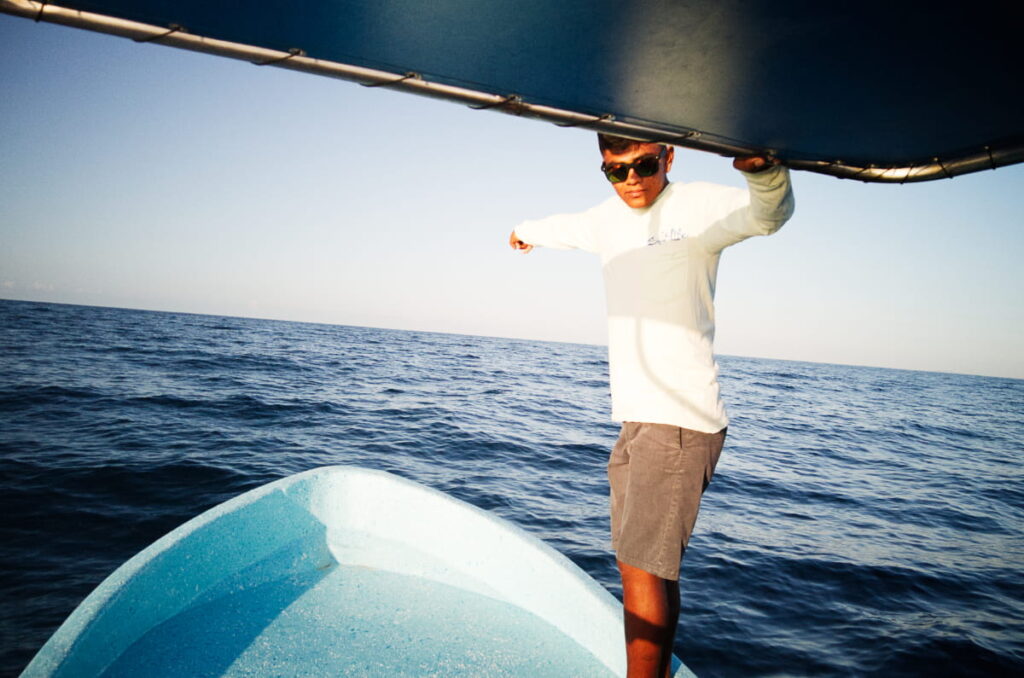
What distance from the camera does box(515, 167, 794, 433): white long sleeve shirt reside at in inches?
64.7

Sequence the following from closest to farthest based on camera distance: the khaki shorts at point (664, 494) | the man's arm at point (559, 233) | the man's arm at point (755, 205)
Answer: the man's arm at point (755, 205), the khaki shorts at point (664, 494), the man's arm at point (559, 233)

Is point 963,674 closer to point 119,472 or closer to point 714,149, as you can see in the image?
point 714,149

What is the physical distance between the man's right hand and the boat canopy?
1209 mm

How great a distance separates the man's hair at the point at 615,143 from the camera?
1.71 meters

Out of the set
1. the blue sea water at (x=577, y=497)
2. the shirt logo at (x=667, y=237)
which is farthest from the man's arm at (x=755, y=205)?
the blue sea water at (x=577, y=497)

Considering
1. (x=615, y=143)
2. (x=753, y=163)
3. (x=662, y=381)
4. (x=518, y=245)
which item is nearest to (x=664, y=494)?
(x=662, y=381)

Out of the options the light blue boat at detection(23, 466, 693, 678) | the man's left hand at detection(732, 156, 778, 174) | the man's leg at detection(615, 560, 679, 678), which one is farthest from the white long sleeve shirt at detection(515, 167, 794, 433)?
the light blue boat at detection(23, 466, 693, 678)

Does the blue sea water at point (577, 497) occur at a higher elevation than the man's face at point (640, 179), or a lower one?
lower

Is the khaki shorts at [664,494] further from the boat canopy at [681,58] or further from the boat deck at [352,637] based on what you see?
the boat deck at [352,637]

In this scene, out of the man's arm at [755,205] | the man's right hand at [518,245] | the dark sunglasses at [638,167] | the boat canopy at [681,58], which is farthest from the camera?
the man's right hand at [518,245]

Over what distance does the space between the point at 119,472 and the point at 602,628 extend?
7.55m

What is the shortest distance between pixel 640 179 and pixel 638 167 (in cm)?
5

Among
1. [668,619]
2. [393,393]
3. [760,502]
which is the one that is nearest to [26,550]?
[668,619]

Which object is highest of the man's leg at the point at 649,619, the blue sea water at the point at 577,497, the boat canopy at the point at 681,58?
the boat canopy at the point at 681,58
